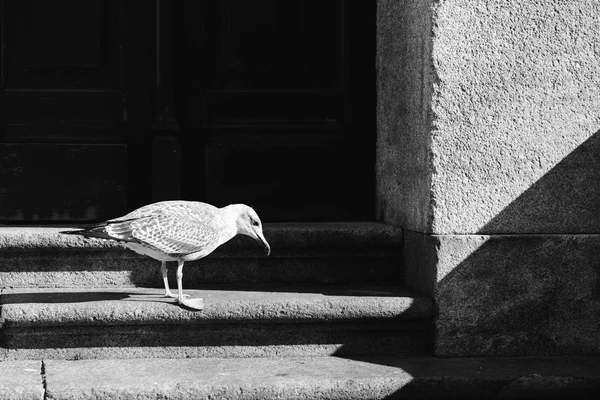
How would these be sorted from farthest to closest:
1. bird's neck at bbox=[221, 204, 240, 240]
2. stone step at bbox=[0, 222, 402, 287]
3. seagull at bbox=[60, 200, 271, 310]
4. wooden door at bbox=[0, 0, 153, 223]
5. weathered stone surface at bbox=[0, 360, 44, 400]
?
1. wooden door at bbox=[0, 0, 153, 223]
2. stone step at bbox=[0, 222, 402, 287]
3. bird's neck at bbox=[221, 204, 240, 240]
4. seagull at bbox=[60, 200, 271, 310]
5. weathered stone surface at bbox=[0, 360, 44, 400]

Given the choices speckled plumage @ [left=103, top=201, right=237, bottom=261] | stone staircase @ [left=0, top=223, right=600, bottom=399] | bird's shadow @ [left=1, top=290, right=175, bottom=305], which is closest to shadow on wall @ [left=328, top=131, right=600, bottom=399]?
stone staircase @ [left=0, top=223, right=600, bottom=399]

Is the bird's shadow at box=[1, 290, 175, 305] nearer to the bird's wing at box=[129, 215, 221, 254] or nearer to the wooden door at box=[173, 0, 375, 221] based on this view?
the bird's wing at box=[129, 215, 221, 254]

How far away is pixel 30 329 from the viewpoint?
457 centimetres

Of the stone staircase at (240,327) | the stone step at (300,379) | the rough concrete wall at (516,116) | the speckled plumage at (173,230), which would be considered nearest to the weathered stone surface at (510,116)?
the rough concrete wall at (516,116)

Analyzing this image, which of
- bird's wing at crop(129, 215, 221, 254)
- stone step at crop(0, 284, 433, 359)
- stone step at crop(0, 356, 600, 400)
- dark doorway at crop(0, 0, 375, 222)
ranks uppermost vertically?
dark doorway at crop(0, 0, 375, 222)

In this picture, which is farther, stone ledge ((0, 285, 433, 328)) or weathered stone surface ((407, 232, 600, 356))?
weathered stone surface ((407, 232, 600, 356))

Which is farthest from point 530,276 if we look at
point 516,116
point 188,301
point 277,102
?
point 277,102

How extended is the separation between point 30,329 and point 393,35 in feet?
8.48

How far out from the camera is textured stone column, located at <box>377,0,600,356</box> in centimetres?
481

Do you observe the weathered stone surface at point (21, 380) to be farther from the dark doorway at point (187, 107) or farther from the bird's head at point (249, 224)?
the dark doorway at point (187, 107)

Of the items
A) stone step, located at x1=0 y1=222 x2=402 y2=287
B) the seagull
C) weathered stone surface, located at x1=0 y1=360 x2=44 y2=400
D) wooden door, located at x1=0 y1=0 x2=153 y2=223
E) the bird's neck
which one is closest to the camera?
weathered stone surface, located at x1=0 y1=360 x2=44 y2=400

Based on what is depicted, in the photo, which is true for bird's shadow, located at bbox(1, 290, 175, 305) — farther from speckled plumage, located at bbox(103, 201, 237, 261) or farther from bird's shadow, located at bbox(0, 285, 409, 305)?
speckled plumage, located at bbox(103, 201, 237, 261)

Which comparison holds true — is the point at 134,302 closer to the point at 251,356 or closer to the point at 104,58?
the point at 251,356

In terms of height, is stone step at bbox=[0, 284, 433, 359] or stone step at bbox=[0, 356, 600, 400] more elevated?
stone step at bbox=[0, 284, 433, 359]
